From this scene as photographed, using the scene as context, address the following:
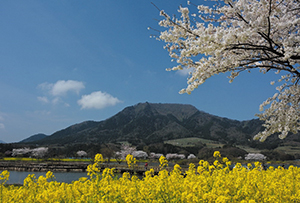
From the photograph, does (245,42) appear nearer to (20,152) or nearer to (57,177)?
(57,177)

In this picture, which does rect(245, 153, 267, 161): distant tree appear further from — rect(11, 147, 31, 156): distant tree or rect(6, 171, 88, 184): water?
rect(11, 147, 31, 156): distant tree

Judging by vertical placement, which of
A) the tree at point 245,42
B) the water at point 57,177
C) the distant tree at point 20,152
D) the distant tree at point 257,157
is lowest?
the distant tree at point 257,157

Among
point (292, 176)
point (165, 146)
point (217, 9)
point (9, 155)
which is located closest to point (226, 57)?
point (217, 9)

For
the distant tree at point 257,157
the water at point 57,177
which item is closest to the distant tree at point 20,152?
the water at point 57,177

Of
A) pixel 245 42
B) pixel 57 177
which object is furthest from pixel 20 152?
pixel 245 42

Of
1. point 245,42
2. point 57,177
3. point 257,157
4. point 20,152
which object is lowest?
point 257,157

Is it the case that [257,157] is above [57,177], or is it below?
below

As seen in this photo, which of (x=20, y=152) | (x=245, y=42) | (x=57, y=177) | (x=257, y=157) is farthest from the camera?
(x=257, y=157)

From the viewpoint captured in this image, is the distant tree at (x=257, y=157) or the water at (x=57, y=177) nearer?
the water at (x=57, y=177)

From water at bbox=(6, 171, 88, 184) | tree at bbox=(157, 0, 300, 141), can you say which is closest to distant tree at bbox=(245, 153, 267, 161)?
water at bbox=(6, 171, 88, 184)

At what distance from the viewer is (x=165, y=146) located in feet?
488

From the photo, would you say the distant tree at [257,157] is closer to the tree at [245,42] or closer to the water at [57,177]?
the water at [57,177]

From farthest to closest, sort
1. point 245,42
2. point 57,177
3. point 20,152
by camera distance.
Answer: point 20,152
point 57,177
point 245,42

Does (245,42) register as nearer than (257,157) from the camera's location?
Yes
